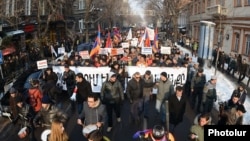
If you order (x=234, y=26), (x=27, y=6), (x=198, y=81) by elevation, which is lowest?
(x=198, y=81)

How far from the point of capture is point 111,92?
28.6 feet

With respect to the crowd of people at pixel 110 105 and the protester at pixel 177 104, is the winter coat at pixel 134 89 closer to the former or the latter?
the crowd of people at pixel 110 105

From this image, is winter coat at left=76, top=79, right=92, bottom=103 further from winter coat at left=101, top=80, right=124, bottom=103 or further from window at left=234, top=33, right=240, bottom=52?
window at left=234, top=33, right=240, bottom=52

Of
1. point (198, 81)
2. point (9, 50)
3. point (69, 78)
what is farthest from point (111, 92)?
point (9, 50)

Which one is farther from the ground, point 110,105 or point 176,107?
point 176,107

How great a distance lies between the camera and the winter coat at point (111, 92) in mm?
8722

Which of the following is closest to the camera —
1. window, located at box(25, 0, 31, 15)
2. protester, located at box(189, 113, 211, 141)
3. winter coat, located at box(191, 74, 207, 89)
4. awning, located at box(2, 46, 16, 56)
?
protester, located at box(189, 113, 211, 141)

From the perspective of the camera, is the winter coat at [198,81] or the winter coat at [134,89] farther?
the winter coat at [198,81]

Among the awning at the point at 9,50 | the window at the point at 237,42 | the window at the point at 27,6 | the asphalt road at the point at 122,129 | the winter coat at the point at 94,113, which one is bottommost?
the asphalt road at the point at 122,129

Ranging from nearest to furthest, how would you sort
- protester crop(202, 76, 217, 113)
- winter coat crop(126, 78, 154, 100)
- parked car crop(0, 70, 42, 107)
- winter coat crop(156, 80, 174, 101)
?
winter coat crop(156, 80, 174, 101) → winter coat crop(126, 78, 154, 100) → protester crop(202, 76, 217, 113) → parked car crop(0, 70, 42, 107)

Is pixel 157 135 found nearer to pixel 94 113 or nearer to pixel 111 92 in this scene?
pixel 94 113

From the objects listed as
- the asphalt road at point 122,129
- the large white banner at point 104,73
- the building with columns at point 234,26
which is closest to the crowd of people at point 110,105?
the asphalt road at point 122,129

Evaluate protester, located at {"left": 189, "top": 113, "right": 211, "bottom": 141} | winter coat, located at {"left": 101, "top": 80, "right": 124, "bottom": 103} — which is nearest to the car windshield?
winter coat, located at {"left": 101, "top": 80, "right": 124, "bottom": 103}

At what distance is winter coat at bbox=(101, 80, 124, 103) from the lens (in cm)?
872
